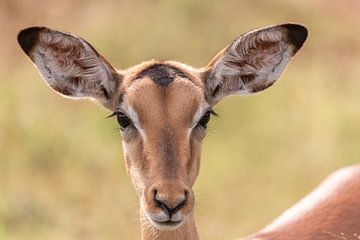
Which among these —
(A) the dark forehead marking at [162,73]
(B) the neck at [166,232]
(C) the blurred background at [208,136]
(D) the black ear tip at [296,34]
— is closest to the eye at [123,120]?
(A) the dark forehead marking at [162,73]

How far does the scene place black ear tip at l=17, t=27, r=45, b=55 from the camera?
7.67m

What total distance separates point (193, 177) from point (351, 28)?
9.32 m

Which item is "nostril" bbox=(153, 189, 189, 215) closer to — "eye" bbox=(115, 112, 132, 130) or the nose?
the nose

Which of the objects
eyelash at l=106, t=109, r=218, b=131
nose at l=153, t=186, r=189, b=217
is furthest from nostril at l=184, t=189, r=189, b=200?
eyelash at l=106, t=109, r=218, b=131

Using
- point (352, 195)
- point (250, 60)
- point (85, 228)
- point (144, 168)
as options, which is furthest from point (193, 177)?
point (85, 228)

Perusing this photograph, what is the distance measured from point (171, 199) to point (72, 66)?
4.40 ft

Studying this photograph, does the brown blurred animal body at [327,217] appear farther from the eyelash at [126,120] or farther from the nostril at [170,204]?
the nostril at [170,204]

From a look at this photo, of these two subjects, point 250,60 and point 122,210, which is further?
point 122,210

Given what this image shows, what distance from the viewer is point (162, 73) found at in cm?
789

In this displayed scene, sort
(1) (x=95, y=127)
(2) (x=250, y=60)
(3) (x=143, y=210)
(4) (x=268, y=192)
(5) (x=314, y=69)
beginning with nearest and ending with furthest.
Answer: (3) (x=143, y=210) → (2) (x=250, y=60) → (4) (x=268, y=192) → (1) (x=95, y=127) → (5) (x=314, y=69)

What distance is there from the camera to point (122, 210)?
40.0ft

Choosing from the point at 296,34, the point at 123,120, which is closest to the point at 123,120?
the point at 123,120

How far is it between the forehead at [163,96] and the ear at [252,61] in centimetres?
25

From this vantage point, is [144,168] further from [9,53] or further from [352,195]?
[9,53]
